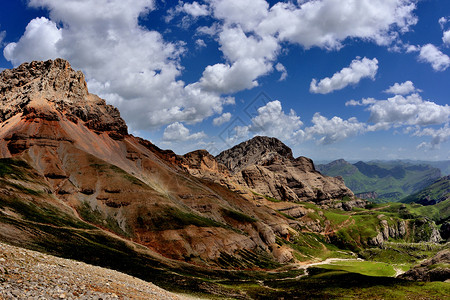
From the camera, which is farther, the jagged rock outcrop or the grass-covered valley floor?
the jagged rock outcrop

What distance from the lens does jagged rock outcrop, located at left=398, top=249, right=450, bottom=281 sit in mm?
90250

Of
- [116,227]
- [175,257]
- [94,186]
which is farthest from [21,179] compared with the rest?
[175,257]

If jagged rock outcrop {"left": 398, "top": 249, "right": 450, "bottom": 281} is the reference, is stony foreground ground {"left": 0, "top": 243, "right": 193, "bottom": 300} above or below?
above

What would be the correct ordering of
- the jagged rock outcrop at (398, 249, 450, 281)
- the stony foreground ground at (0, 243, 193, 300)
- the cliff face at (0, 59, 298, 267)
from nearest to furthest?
the stony foreground ground at (0, 243, 193, 300)
the jagged rock outcrop at (398, 249, 450, 281)
the cliff face at (0, 59, 298, 267)

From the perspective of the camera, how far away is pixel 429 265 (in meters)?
105

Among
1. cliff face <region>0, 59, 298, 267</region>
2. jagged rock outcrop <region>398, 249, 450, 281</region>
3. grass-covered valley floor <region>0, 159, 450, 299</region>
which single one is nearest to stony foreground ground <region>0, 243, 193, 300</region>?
grass-covered valley floor <region>0, 159, 450, 299</region>

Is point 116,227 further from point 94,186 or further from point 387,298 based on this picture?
point 387,298

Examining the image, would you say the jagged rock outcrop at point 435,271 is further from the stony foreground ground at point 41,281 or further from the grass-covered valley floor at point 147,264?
the stony foreground ground at point 41,281

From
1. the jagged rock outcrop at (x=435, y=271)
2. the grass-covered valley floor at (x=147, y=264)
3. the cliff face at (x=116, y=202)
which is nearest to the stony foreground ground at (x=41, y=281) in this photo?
the grass-covered valley floor at (x=147, y=264)

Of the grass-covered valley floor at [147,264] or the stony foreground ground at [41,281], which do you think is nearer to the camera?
the stony foreground ground at [41,281]

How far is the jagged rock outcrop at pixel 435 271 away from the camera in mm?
90250

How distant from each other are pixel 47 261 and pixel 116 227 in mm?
120317

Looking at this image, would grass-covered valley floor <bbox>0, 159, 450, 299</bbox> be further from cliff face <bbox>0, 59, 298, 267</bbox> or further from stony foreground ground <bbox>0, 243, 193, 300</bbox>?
stony foreground ground <bbox>0, 243, 193, 300</bbox>

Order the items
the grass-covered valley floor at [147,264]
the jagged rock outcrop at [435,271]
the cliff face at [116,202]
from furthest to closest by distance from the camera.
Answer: the cliff face at [116,202]
the jagged rock outcrop at [435,271]
the grass-covered valley floor at [147,264]
